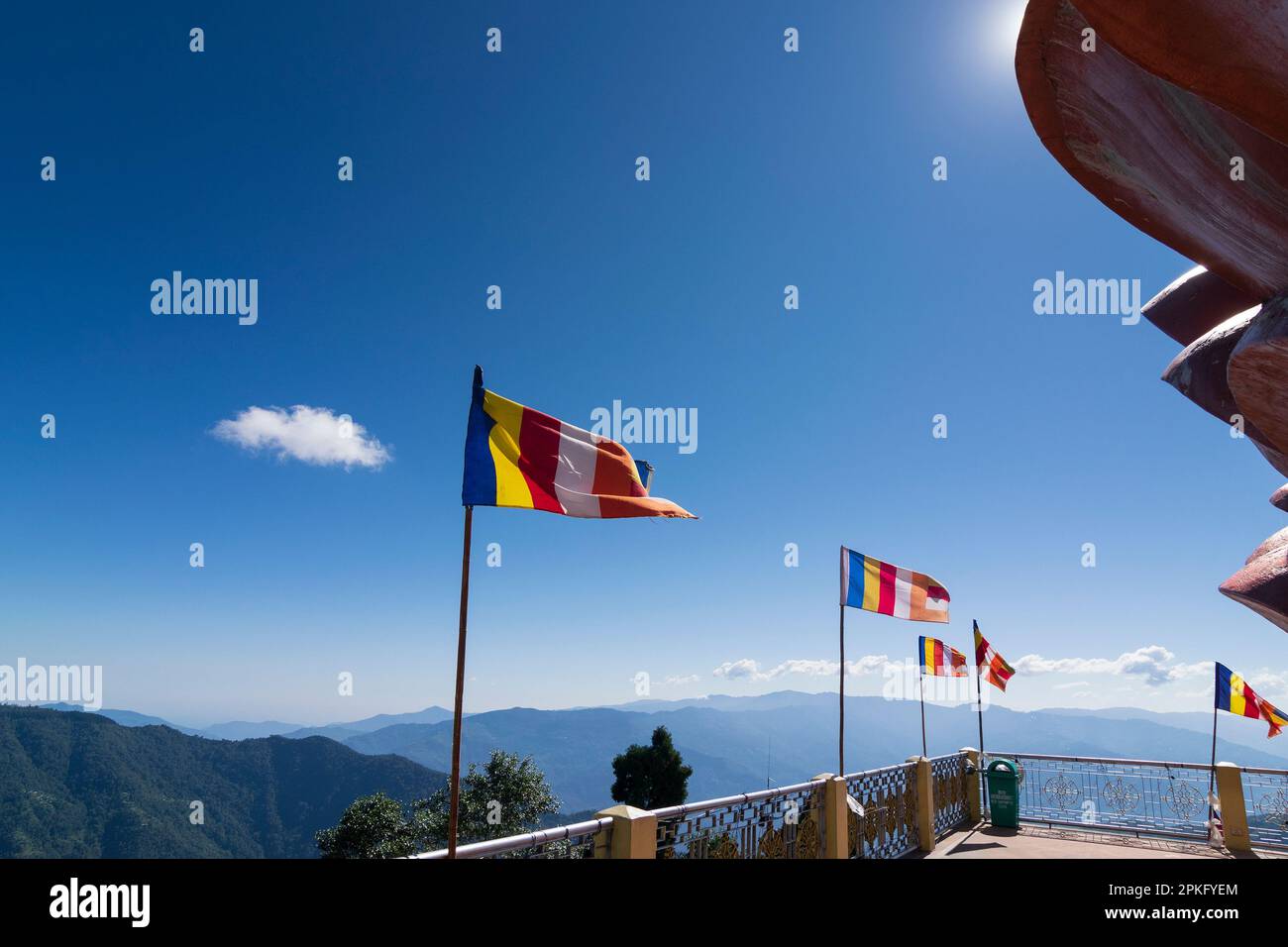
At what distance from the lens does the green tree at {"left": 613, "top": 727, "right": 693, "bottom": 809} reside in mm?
41156

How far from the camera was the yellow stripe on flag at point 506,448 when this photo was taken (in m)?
5.66

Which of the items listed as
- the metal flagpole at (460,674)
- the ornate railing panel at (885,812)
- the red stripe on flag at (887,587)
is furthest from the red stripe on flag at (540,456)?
the red stripe on flag at (887,587)

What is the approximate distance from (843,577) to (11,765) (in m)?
211

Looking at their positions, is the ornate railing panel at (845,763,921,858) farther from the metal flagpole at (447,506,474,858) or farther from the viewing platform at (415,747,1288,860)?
the metal flagpole at (447,506,474,858)

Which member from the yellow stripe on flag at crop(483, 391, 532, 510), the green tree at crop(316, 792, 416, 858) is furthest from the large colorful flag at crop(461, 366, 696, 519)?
the green tree at crop(316, 792, 416, 858)

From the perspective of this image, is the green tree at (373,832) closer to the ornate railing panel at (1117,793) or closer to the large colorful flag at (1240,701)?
the ornate railing panel at (1117,793)

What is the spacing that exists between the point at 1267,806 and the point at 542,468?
14552mm

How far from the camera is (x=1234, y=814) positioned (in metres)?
11.4

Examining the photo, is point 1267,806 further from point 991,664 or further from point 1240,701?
point 991,664

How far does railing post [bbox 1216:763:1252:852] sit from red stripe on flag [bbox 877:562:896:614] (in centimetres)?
584

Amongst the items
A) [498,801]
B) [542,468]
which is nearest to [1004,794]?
[542,468]

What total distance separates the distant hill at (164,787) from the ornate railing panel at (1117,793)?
14318cm

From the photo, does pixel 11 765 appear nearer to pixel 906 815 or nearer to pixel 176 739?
pixel 176 739
